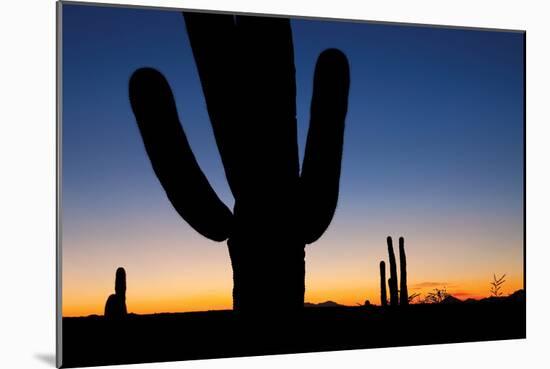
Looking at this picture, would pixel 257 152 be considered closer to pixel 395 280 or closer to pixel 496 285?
pixel 395 280

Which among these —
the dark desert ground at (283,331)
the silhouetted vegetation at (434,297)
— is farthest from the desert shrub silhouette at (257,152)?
the silhouetted vegetation at (434,297)

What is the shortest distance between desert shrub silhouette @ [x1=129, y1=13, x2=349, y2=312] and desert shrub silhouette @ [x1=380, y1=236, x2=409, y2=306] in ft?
1.75

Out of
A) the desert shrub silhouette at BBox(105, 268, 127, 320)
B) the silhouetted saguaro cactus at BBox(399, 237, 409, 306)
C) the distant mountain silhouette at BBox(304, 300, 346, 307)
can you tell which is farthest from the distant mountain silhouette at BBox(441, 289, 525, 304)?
the desert shrub silhouette at BBox(105, 268, 127, 320)

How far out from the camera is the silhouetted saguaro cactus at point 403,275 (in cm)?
741

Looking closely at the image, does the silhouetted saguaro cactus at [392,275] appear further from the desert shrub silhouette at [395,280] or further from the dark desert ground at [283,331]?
the dark desert ground at [283,331]

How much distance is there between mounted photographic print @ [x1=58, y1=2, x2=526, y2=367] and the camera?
6.70 meters

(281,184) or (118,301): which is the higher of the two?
(281,184)

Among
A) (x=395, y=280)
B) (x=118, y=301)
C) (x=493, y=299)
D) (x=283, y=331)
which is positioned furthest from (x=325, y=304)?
(x=118, y=301)

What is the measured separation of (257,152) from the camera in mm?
7145

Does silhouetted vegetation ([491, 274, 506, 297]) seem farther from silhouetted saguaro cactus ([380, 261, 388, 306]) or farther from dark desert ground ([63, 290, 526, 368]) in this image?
silhouetted saguaro cactus ([380, 261, 388, 306])

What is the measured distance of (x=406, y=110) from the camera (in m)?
7.49

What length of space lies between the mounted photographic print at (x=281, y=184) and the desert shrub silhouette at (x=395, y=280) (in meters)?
0.02

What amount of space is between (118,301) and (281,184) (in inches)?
53.5

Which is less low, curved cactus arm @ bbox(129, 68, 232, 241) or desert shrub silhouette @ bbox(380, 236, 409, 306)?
curved cactus arm @ bbox(129, 68, 232, 241)
